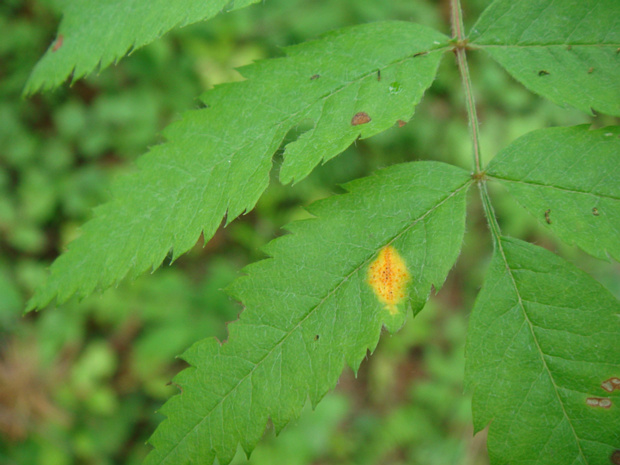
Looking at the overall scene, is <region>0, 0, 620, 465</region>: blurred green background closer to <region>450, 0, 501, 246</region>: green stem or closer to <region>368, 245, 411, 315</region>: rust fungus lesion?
<region>450, 0, 501, 246</region>: green stem

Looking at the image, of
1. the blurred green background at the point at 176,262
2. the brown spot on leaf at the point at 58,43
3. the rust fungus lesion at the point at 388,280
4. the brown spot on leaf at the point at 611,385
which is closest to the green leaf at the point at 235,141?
the rust fungus lesion at the point at 388,280

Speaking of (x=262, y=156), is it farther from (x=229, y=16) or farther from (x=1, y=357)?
(x=1, y=357)

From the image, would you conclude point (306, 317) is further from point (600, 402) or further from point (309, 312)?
point (600, 402)

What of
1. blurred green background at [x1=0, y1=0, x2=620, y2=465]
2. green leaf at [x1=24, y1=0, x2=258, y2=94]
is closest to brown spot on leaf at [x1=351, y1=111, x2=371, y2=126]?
green leaf at [x1=24, y1=0, x2=258, y2=94]

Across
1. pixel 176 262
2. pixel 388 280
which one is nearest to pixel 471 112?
pixel 388 280

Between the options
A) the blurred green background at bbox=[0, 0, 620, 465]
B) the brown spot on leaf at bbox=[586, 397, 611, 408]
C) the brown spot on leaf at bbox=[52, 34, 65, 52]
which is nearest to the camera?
the brown spot on leaf at bbox=[586, 397, 611, 408]

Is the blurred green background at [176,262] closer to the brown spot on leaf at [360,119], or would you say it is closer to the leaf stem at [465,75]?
the leaf stem at [465,75]

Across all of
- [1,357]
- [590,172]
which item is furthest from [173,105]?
[590,172]
